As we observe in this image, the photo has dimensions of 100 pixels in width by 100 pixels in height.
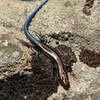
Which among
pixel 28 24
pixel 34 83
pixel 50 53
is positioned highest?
pixel 28 24

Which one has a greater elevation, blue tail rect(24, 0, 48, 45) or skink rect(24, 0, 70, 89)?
blue tail rect(24, 0, 48, 45)

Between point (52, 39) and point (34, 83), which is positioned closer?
point (34, 83)

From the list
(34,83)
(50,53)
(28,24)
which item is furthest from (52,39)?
(34,83)

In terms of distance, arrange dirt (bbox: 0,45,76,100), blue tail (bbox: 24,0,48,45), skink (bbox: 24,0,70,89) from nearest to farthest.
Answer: dirt (bbox: 0,45,76,100) < skink (bbox: 24,0,70,89) < blue tail (bbox: 24,0,48,45)

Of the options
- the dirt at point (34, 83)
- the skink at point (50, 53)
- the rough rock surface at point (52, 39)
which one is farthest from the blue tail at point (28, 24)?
the dirt at point (34, 83)

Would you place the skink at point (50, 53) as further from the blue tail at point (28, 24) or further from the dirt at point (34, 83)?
the dirt at point (34, 83)

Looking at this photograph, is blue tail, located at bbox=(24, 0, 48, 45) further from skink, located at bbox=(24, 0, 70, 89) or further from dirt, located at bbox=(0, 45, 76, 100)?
dirt, located at bbox=(0, 45, 76, 100)

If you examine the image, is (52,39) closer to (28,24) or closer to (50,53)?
(50,53)

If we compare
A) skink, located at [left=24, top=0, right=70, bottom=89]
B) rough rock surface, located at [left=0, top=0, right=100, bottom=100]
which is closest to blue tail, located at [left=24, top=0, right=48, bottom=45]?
skink, located at [left=24, top=0, right=70, bottom=89]
